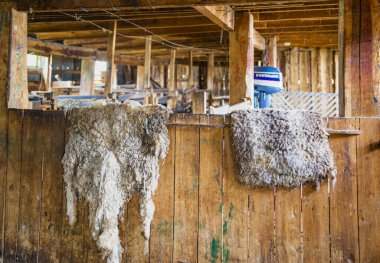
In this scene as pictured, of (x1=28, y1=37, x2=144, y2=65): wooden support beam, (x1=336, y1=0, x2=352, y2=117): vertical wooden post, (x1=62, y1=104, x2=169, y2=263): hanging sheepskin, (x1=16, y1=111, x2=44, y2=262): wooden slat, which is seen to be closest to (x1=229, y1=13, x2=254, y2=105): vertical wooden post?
(x1=336, y1=0, x2=352, y2=117): vertical wooden post

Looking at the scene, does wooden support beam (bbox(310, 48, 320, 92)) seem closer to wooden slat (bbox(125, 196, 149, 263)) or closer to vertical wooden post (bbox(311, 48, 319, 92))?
vertical wooden post (bbox(311, 48, 319, 92))

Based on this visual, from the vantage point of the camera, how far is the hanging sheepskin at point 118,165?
270cm

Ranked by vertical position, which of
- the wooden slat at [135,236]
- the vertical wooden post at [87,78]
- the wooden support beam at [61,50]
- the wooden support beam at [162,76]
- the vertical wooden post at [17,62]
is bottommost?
the wooden slat at [135,236]

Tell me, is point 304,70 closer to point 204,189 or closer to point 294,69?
point 294,69

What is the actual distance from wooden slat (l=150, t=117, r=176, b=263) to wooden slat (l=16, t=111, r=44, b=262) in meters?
1.07

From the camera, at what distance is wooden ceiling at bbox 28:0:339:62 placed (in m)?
5.41

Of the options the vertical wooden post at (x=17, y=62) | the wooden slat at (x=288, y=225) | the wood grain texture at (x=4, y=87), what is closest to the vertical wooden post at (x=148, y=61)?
the vertical wooden post at (x=17, y=62)

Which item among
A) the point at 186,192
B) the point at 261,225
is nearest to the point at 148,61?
the point at 186,192

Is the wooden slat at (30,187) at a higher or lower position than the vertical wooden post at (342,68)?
lower

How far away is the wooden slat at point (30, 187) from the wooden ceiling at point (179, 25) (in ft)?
5.21

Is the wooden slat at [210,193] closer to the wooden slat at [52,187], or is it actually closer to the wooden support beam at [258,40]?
the wooden slat at [52,187]

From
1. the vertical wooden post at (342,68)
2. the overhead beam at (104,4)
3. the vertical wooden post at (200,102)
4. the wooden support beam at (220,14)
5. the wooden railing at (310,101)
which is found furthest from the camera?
the wooden railing at (310,101)

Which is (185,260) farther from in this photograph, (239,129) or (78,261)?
(239,129)

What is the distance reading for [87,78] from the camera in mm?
8836
